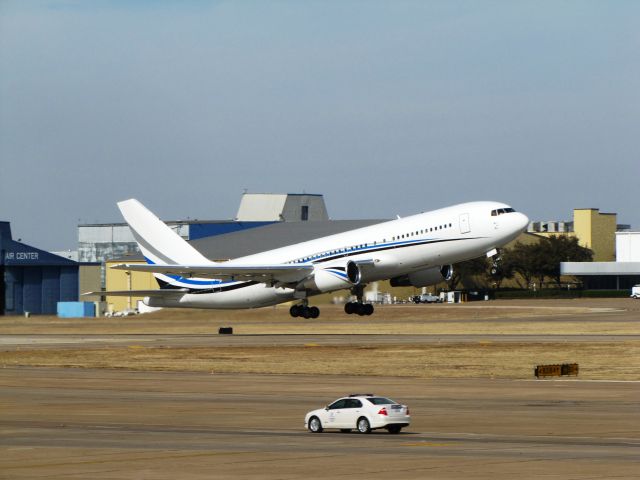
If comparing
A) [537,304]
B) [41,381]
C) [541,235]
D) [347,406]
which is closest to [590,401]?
[347,406]

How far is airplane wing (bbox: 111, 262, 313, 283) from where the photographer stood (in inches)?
3442

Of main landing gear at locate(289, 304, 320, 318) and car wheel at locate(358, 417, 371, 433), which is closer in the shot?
car wheel at locate(358, 417, 371, 433)

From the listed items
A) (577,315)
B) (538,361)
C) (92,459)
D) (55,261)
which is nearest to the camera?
(92,459)

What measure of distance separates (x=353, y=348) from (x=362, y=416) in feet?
120

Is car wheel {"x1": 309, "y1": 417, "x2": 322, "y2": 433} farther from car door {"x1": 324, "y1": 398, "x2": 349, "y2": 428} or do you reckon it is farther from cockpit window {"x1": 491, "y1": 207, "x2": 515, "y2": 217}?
cockpit window {"x1": 491, "y1": 207, "x2": 515, "y2": 217}

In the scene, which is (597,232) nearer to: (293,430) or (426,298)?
(426,298)

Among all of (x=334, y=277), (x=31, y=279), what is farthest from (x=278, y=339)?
(x=31, y=279)

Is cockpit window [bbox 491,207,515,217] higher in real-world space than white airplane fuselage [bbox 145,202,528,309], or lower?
higher

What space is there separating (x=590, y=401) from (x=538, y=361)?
17692 millimetres

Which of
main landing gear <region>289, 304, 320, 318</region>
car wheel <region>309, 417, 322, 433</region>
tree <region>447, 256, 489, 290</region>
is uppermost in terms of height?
tree <region>447, 256, 489, 290</region>

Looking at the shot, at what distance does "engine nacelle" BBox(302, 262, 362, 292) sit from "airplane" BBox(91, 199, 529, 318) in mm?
69

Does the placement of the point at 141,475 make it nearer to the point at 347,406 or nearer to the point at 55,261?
the point at 347,406

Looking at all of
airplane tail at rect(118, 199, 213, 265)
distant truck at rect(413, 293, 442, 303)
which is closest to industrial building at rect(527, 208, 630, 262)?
distant truck at rect(413, 293, 442, 303)

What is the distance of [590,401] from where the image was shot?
47.7 m
